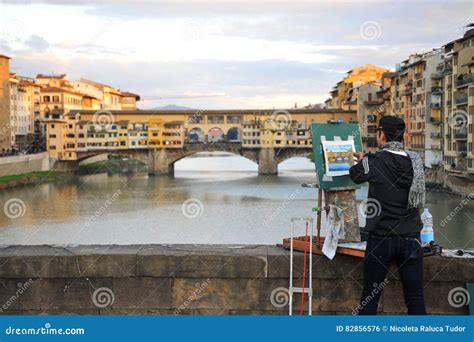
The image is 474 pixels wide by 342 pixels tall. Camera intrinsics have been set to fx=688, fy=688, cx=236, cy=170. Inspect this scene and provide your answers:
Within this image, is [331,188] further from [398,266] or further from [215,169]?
[215,169]

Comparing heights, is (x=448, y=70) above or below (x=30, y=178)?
above

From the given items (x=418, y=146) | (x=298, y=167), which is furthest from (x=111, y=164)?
(x=418, y=146)

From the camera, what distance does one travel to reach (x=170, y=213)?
82.3ft

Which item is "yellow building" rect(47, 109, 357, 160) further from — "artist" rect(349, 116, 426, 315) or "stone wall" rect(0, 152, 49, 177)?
"artist" rect(349, 116, 426, 315)

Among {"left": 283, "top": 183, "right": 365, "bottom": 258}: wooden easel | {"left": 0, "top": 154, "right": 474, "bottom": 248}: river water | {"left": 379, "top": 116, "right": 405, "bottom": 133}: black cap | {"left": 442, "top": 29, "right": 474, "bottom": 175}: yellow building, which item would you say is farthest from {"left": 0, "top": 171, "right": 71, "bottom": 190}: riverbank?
{"left": 379, "top": 116, "right": 405, "bottom": 133}: black cap

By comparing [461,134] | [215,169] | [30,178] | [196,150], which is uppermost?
[461,134]

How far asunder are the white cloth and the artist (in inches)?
14.6

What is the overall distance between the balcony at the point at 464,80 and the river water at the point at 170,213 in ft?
16.1

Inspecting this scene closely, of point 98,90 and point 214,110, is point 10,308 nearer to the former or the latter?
point 214,110

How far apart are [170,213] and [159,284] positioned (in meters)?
21.0

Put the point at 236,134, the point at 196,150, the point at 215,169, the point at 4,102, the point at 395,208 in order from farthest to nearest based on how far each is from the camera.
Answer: the point at 236,134, the point at 215,169, the point at 196,150, the point at 4,102, the point at 395,208

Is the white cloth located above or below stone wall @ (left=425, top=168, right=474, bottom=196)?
above

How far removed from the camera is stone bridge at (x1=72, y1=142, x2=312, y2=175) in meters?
51.3

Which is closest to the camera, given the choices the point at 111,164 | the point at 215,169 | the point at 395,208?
the point at 395,208
